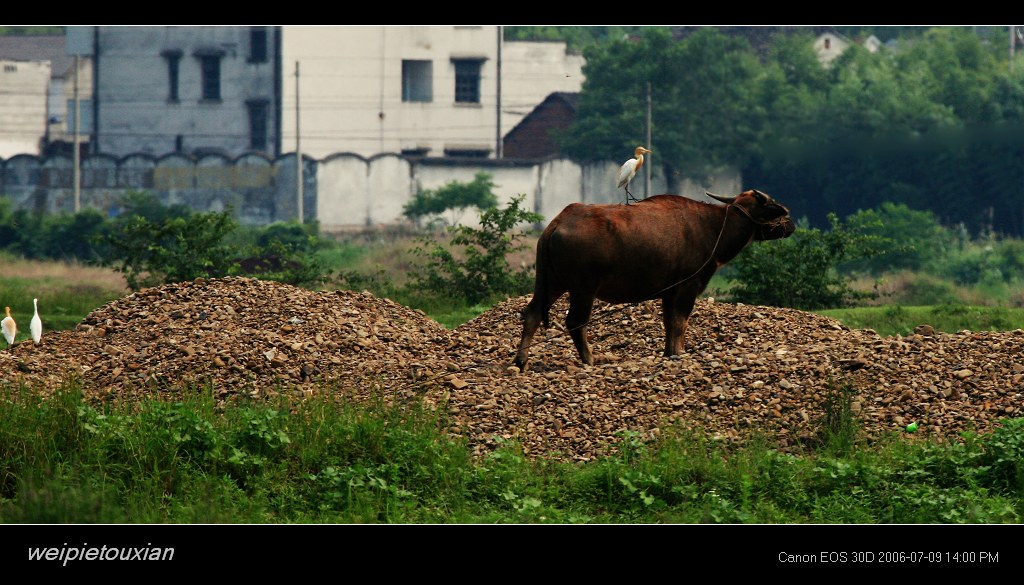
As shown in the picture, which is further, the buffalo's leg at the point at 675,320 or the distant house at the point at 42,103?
the distant house at the point at 42,103

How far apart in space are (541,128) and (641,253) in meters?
37.4

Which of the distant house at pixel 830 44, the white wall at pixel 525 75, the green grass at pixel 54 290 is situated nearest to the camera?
the green grass at pixel 54 290

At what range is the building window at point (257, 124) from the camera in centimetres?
4904

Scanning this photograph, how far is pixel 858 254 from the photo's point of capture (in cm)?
2056

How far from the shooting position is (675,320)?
1328cm

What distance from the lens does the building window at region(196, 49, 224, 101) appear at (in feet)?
162

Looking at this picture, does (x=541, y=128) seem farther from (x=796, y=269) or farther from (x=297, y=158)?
(x=796, y=269)

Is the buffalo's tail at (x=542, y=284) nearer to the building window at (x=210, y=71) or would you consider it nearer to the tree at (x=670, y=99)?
the tree at (x=670, y=99)

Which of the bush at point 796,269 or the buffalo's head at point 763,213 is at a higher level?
the buffalo's head at point 763,213

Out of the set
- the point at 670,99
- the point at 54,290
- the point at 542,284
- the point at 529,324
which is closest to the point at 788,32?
the point at 670,99

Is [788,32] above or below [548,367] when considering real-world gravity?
above

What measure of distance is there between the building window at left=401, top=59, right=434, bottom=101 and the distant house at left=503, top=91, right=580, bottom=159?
3.19m

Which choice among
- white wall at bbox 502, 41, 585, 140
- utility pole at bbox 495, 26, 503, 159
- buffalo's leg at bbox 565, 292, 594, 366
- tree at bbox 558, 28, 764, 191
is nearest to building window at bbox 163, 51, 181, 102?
utility pole at bbox 495, 26, 503, 159

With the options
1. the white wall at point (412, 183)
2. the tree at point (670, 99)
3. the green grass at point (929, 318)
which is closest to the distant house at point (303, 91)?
the white wall at point (412, 183)
